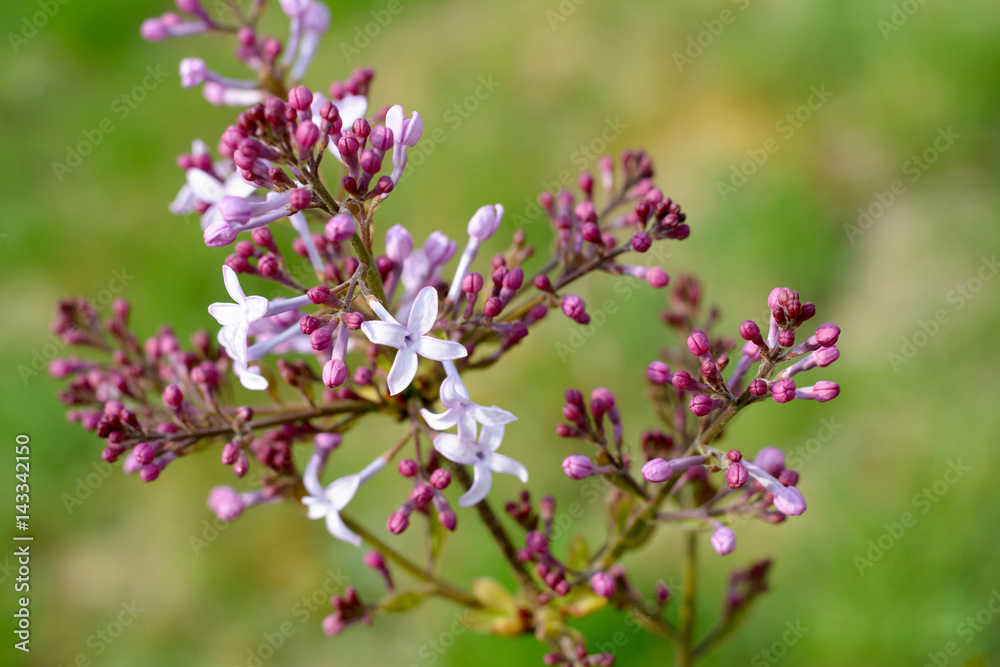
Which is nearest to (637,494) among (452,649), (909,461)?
(452,649)

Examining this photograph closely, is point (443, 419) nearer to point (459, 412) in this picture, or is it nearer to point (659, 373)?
point (459, 412)

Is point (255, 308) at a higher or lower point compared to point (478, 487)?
higher

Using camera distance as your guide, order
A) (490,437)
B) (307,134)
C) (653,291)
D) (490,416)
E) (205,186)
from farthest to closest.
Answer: (653,291) < (205,186) < (490,437) < (490,416) < (307,134)

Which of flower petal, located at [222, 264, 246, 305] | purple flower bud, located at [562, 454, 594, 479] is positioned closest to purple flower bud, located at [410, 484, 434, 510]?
purple flower bud, located at [562, 454, 594, 479]

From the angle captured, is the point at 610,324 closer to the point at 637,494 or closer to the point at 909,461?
the point at 909,461

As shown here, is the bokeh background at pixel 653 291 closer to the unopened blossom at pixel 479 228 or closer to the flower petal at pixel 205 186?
the flower petal at pixel 205 186

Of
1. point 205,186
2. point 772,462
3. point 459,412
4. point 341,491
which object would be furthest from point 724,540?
point 205,186

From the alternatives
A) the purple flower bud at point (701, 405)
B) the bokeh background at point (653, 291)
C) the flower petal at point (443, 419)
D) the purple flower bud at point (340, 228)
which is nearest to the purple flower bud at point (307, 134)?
the purple flower bud at point (340, 228)

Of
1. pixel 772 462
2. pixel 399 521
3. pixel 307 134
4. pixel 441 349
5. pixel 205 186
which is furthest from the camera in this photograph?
pixel 205 186
